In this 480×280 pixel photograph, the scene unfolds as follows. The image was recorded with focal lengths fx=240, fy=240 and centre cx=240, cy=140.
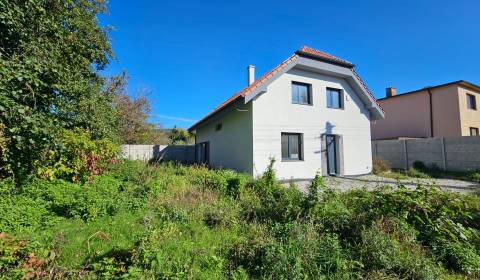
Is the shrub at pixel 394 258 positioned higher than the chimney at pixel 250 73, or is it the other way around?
the chimney at pixel 250 73

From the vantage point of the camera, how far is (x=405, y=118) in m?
19.6

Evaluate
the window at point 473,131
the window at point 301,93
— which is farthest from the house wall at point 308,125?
the window at point 473,131

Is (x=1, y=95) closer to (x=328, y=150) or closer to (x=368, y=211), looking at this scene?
(x=368, y=211)

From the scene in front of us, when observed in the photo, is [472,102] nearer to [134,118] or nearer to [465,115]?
[465,115]

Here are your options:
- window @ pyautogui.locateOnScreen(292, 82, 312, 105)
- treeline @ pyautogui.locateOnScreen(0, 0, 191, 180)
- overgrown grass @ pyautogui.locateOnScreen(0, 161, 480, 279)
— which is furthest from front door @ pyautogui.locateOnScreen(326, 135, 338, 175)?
treeline @ pyautogui.locateOnScreen(0, 0, 191, 180)

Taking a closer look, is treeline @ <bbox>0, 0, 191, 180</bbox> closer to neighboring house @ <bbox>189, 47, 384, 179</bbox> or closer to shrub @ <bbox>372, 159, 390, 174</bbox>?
neighboring house @ <bbox>189, 47, 384, 179</bbox>

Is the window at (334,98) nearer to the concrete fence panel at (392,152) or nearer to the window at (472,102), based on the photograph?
the concrete fence panel at (392,152)

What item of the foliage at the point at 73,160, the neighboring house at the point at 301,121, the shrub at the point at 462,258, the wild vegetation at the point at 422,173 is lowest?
the shrub at the point at 462,258

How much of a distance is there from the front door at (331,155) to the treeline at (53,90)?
970cm

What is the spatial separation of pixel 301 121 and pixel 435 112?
13637 millimetres

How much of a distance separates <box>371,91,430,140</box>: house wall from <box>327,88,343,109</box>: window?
8347 millimetres

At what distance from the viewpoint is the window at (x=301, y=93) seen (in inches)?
452

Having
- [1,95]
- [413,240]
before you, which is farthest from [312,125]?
[1,95]

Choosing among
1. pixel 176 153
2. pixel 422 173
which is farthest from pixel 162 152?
pixel 422 173
